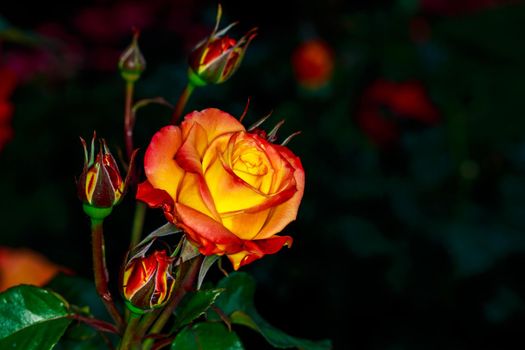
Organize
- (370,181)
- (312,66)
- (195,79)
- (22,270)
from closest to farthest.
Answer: (195,79)
(22,270)
(370,181)
(312,66)

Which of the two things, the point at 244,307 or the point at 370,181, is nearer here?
the point at 244,307

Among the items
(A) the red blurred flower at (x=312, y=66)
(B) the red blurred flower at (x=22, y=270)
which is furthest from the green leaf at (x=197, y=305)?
(A) the red blurred flower at (x=312, y=66)

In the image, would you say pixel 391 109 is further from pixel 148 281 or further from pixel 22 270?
pixel 148 281

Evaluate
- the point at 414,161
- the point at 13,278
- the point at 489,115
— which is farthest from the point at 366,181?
the point at 13,278

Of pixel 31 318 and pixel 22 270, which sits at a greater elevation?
pixel 31 318

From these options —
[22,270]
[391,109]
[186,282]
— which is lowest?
[391,109]

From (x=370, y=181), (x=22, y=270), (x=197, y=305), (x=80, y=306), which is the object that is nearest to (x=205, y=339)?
(x=197, y=305)

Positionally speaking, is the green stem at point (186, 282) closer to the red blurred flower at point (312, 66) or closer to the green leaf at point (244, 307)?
the green leaf at point (244, 307)
